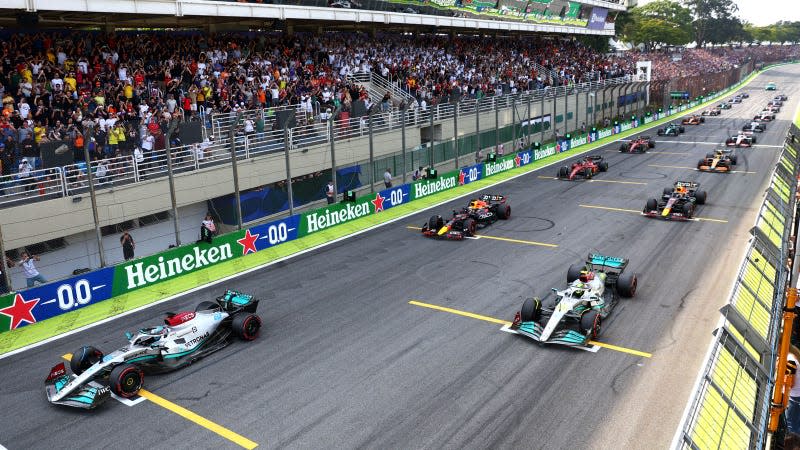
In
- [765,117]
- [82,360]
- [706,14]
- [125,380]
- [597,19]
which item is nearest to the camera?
[125,380]

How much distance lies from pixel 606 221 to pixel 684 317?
846 cm

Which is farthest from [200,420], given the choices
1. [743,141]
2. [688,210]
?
[743,141]

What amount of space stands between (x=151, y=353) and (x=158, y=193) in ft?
26.6

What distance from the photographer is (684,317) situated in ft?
43.2

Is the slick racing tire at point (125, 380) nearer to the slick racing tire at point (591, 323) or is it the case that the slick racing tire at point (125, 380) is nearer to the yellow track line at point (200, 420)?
the yellow track line at point (200, 420)

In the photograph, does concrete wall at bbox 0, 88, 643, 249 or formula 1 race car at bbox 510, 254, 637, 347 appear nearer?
formula 1 race car at bbox 510, 254, 637, 347

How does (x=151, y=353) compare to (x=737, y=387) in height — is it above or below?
below

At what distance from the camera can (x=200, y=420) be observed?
967 centimetres

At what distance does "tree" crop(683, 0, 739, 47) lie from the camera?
141500 mm

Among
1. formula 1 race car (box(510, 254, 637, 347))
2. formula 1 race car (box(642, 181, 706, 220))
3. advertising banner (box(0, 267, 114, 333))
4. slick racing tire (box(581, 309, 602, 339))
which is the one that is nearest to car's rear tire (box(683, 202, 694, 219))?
formula 1 race car (box(642, 181, 706, 220))

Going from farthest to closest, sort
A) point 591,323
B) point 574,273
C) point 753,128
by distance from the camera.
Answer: point 753,128 < point 574,273 < point 591,323

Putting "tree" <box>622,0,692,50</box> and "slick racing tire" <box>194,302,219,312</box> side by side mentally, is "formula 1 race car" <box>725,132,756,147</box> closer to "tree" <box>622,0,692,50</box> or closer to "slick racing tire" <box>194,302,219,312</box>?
"slick racing tire" <box>194,302,219,312</box>

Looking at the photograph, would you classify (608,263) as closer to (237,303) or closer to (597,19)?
(237,303)

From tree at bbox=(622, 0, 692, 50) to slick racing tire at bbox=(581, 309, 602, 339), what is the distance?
110920 mm
